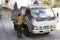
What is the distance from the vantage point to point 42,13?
14.2 metres

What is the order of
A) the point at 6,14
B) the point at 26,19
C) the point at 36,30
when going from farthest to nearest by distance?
the point at 6,14, the point at 26,19, the point at 36,30

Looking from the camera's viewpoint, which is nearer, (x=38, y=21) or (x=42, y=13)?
(x=38, y=21)

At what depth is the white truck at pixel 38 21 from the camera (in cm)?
1327

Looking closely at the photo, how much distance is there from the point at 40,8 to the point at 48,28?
185cm

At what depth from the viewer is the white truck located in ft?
43.5

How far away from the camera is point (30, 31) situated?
533 inches

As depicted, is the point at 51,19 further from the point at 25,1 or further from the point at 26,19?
the point at 25,1

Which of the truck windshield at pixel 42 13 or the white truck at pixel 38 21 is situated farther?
the truck windshield at pixel 42 13

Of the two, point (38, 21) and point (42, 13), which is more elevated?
point (42, 13)

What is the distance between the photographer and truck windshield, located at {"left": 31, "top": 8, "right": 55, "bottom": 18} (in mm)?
13906

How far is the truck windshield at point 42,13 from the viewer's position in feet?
45.6

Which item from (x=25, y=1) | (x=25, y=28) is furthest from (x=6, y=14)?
A: (x=25, y=28)

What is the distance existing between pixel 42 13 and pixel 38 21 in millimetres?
1064

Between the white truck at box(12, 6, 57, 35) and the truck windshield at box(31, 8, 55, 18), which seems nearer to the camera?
the white truck at box(12, 6, 57, 35)
